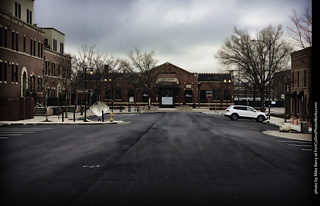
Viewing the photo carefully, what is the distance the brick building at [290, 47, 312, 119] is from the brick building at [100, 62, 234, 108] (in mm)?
33703

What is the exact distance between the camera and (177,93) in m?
75.8

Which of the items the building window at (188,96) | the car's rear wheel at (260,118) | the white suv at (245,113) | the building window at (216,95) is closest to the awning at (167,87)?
the building window at (188,96)

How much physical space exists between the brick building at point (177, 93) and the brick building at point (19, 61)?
29.6m

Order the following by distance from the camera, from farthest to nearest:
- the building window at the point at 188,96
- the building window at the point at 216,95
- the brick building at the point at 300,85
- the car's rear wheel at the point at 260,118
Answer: the building window at the point at 188,96 < the building window at the point at 216,95 < the car's rear wheel at the point at 260,118 < the brick building at the point at 300,85

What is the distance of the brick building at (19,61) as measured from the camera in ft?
105

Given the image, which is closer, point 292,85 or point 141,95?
point 292,85

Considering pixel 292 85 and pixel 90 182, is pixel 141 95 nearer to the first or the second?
pixel 292 85

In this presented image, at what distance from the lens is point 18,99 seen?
32.4 m

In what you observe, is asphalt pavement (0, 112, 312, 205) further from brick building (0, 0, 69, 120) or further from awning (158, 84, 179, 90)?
awning (158, 84, 179, 90)

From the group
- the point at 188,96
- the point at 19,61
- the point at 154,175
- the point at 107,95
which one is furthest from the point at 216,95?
the point at 154,175

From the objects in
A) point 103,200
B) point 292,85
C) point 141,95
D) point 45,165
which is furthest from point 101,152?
point 141,95

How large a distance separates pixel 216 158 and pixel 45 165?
6160 millimetres

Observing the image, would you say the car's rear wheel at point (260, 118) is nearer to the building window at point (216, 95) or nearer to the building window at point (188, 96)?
the building window at point (216, 95)

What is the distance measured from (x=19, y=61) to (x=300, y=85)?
3448 centimetres
